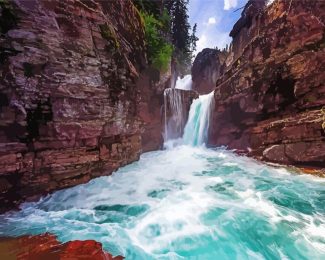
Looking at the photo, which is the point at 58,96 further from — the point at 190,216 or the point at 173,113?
the point at 173,113

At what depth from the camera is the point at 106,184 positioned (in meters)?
6.79

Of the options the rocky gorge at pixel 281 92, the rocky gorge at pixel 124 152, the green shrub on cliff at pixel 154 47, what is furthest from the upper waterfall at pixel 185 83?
the rocky gorge at pixel 124 152

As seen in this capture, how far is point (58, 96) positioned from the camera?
19.3 feet

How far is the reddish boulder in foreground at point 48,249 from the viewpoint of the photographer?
10.3 feet

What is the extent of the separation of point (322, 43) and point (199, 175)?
6635 mm

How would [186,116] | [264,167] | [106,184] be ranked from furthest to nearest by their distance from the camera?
1. [186,116]
2. [264,167]
3. [106,184]

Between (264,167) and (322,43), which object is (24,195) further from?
(322,43)

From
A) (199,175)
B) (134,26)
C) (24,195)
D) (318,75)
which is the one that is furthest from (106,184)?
(318,75)

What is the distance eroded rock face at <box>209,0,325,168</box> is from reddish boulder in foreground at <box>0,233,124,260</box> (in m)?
7.47

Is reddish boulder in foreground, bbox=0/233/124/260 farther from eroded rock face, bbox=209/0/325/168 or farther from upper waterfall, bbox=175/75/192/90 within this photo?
upper waterfall, bbox=175/75/192/90

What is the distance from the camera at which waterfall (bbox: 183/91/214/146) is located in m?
15.7

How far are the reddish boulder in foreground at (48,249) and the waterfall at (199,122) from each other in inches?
503

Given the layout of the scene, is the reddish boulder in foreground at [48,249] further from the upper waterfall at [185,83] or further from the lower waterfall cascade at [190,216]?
the upper waterfall at [185,83]

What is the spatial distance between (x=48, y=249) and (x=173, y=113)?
527 inches
